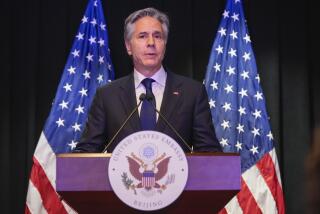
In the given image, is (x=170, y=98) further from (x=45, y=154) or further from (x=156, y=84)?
(x=45, y=154)

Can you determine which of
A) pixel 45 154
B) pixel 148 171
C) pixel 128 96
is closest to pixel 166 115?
pixel 128 96

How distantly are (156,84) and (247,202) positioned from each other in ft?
5.25

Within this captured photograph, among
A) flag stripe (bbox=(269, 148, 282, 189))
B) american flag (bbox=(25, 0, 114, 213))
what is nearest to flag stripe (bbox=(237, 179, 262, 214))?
flag stripe (bbox=(269, 148, 282, 189))

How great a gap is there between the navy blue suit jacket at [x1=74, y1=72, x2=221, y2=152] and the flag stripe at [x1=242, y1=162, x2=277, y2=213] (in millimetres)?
1432

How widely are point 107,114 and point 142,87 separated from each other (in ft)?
0.79

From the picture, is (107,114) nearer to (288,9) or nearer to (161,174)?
(161,174)

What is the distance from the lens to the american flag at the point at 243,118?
13.4 ft

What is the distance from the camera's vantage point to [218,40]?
434 cm

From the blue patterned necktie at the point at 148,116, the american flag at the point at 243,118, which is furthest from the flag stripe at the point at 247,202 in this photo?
the blue patterned necktie at the point at 148,116

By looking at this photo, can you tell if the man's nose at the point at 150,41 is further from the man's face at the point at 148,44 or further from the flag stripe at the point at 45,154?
the flag stripe at the point at 45,154

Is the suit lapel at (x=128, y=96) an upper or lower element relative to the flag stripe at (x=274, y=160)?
upper

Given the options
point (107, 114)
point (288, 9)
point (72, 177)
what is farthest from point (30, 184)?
point (288, 9)

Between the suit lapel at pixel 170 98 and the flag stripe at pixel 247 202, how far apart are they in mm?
1534

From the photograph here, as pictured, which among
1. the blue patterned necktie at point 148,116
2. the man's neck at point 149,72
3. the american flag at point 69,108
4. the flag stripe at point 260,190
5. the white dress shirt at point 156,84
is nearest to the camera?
the blue patterned necktie at point 148,116
